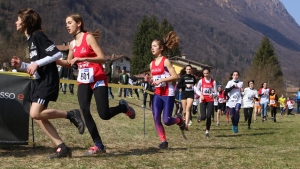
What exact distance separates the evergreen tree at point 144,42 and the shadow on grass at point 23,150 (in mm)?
89223

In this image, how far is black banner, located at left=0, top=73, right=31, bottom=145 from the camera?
301 inches

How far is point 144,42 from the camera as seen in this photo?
10494cm

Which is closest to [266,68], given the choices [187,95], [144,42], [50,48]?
[144,42]

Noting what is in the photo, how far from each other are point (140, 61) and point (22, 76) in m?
94.3

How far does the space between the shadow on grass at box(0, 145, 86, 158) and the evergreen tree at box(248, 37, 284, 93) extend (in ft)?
193

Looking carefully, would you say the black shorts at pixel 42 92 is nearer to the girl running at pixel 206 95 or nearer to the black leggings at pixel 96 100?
the black leggings at pixel 96 100

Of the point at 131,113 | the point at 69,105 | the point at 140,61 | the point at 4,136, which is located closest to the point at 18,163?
the point at 4,136

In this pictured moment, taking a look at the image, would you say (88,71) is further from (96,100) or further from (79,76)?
(96,100)

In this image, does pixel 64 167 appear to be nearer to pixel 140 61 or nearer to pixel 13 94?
pixel 13 94

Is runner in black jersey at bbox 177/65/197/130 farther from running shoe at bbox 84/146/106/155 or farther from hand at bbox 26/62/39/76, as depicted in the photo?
hand at bbox 26/62/39/76

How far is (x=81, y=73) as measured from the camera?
7465 mm

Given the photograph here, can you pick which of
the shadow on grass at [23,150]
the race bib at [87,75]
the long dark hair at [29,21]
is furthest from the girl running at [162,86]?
the long dark hair at [29,21]

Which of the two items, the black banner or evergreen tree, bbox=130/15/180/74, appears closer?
the black banner

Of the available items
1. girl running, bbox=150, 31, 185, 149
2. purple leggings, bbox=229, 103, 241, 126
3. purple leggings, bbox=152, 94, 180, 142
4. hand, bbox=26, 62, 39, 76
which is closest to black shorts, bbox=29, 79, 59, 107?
hand, bbox=26, 62, 39, 76
